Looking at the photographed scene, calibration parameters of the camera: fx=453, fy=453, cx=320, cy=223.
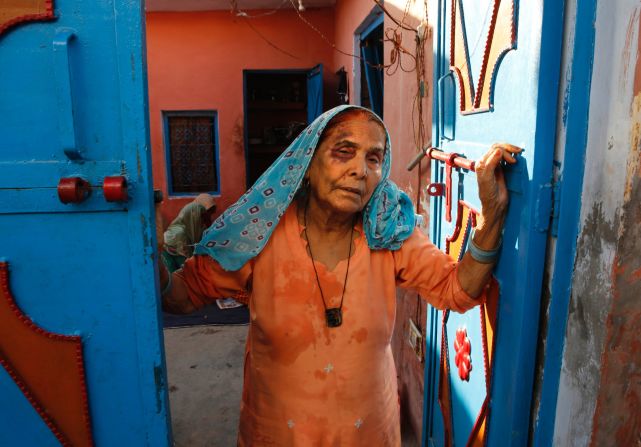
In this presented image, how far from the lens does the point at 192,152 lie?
749cm

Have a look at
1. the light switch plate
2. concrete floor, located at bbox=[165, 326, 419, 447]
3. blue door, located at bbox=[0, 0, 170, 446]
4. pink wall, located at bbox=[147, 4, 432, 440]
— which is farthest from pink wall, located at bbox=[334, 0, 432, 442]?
pink wall, located at bbox=[147, 4, 432, 440]

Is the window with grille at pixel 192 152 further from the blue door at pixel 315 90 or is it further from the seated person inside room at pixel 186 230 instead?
the blue door at pixel 315 90

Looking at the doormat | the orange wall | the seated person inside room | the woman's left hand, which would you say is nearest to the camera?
the woman's left hand

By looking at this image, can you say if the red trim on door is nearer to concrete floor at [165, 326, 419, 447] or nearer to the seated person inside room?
concrete floor at [165, 326, 419, 447]

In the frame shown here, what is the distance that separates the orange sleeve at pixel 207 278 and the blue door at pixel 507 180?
2.71ft

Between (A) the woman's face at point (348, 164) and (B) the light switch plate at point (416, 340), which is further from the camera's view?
(B) the light switch plate at point (416, 340)

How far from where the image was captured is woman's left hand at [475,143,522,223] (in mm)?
1257

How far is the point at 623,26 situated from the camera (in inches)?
37.3

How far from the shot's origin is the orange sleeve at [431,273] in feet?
4.86

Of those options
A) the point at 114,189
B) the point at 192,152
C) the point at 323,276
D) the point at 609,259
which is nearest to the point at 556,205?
the point at 609,259

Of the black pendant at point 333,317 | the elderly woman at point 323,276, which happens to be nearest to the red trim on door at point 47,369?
the elderly woman at point 323,276

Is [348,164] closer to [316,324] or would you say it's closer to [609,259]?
[316,324]

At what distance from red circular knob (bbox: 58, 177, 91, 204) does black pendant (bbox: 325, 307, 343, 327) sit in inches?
32.3

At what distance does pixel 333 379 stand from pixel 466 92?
1121 mm
